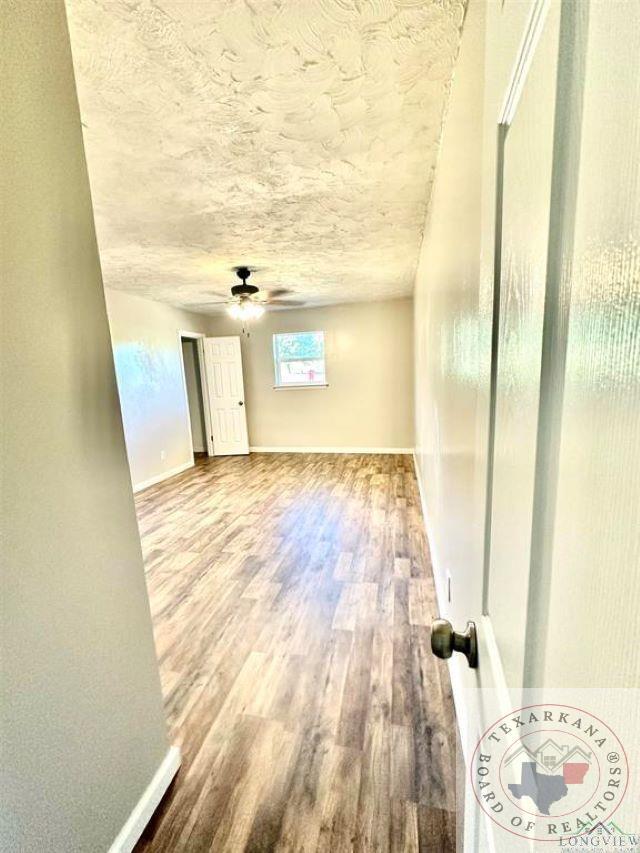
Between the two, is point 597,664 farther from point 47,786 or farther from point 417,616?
point 417,616

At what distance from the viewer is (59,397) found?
94cm

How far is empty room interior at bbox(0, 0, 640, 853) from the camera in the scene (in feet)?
0.98

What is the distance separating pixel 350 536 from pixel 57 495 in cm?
256

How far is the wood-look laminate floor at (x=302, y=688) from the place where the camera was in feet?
3.91

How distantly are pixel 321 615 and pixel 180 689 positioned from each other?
0.81 m

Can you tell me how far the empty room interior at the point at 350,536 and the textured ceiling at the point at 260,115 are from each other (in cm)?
1

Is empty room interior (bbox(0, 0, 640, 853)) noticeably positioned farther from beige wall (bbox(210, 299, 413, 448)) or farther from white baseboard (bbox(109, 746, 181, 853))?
beige wall (bbox(210, 299, 413, 448))

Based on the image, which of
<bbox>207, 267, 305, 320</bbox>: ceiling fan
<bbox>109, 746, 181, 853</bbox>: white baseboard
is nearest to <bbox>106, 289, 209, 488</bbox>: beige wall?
<bbox>207, 267, 305, 320</bbox>: ceiling fan

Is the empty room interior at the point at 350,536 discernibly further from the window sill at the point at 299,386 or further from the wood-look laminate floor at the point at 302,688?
the window sill at the point at 299,386

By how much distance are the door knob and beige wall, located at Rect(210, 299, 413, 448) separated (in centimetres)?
526

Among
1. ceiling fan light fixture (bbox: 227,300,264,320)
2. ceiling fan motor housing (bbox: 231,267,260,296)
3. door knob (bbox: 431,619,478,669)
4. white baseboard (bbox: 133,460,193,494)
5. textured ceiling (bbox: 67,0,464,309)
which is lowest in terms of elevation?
white baseboard (bbox: 133,460,193,494)

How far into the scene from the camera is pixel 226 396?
6.25 m

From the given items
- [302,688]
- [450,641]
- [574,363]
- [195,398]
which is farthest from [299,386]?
[574,363]

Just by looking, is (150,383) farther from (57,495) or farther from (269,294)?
(57,495)
